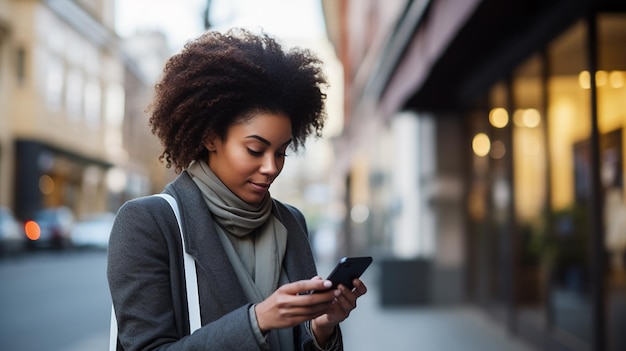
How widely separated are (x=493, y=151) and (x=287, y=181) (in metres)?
80.4

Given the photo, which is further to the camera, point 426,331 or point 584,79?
point 426,331

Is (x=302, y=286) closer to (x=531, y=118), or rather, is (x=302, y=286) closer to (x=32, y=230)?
(x=531, y=118)

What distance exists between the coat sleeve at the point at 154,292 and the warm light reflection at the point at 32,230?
94.8 feet

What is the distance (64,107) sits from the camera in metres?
41.6

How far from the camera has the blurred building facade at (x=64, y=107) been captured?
3659 cm

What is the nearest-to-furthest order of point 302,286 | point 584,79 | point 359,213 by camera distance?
point 302,286 → point 584,79 → point 359,213

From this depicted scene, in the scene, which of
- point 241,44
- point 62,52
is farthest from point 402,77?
point 62,52

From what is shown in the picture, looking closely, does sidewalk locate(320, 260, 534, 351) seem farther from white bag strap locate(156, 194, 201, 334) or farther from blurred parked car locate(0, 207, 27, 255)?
blurred parked car locate(0, 207, 27, 255)

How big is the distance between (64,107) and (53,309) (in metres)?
31.5

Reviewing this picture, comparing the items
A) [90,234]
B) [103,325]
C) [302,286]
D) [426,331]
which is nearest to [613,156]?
[426,331]

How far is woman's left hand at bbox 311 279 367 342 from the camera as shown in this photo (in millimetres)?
2021

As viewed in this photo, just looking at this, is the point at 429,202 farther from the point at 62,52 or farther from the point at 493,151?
the point at 62,52

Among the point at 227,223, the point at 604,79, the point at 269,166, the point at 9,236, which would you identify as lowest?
the point at 9,236

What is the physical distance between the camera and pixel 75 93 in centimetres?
4350
